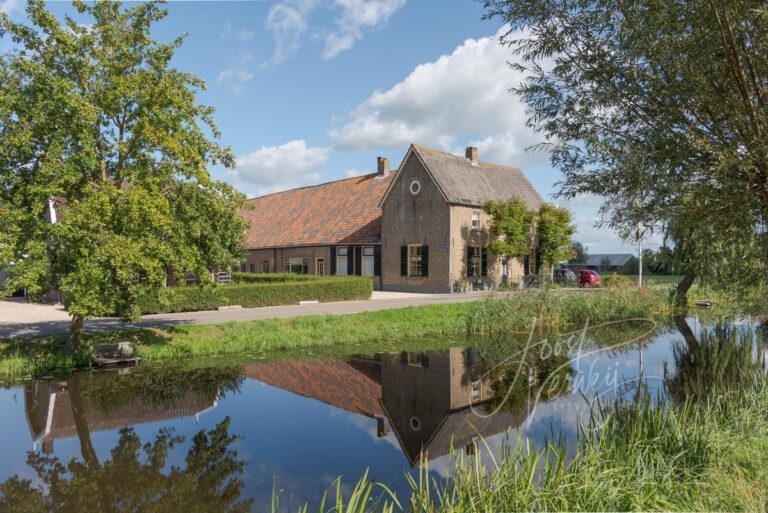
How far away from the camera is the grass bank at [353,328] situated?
1101 centimetres

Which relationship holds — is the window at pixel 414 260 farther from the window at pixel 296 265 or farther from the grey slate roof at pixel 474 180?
the window at pixel 296 265

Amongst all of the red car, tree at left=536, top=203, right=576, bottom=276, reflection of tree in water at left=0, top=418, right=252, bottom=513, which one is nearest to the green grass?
reflection of tree in water at left=0, top=418, right=252, bottom=513

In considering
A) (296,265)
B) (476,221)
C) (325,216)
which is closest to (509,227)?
(476,221)

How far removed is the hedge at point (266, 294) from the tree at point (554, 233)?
10735 mm

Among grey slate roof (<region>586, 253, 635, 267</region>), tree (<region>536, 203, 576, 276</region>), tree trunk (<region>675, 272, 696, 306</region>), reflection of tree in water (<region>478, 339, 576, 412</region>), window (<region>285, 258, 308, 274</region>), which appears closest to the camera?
reflection of tree in water (<region>478, 339, 576, 412</region>)

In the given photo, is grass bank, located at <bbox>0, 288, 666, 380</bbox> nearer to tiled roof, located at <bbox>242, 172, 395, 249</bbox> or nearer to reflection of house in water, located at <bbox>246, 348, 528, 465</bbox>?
reflection of house in water, located at <bbox>246, 348, 528, 465</bbox>

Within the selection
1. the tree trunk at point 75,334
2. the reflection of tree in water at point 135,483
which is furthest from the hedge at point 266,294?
the reflection of tree in water at point 135,483

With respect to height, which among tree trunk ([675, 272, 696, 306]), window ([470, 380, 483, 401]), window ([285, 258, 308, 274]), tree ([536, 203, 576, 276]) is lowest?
window ([470, 380, 483, 401])

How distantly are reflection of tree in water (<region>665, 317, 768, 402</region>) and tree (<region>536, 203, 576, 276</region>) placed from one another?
540 inches

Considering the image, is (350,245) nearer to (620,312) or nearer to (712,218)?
(620,312)

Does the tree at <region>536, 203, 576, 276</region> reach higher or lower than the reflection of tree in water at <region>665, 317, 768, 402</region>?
higher

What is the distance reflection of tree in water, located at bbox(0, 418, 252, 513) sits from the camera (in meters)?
5.27

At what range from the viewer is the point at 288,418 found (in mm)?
8227

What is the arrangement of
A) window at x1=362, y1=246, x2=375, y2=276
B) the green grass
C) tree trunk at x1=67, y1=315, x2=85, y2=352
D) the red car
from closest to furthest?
the green grass, tree trunk at x1=67, y1=315, x2=85, y2=352, window at x1=362, y1=246, x2=375, y2=276, the red car
